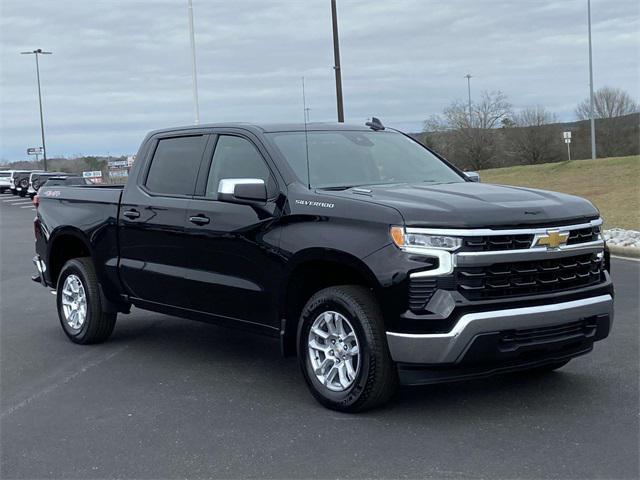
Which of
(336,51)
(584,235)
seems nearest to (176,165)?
(584,235)

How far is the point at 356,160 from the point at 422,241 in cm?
157

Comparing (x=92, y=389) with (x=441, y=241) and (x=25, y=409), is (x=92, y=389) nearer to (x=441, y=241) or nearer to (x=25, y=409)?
(x=25, y=409)

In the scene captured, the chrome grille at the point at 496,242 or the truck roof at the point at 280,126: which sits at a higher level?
the truck roof at the point at 280,126

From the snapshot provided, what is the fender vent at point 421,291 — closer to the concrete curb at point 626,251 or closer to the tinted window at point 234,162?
the tinted window at point 234,162

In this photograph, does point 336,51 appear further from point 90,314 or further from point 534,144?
point 534,144

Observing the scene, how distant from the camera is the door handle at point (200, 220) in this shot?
6277 millimetres

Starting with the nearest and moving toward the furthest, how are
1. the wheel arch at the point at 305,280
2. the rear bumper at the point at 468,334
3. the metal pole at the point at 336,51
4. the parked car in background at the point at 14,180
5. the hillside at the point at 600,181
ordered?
the rear bumper at the point at 468,334 < the wheel arch at the point at 305,280 < the hillside at the point at 600,181 < the metal pole at the point at 336,51 < the parked car in background at the point at 14,180

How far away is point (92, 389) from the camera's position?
20.3 feet

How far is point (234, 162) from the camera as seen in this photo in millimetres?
6398

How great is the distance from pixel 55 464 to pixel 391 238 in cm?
226

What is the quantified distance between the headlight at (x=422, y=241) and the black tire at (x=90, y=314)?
11.6ft

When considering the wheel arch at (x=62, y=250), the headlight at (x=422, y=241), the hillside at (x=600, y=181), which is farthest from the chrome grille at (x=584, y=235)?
the hillside at (x=600, y=181)

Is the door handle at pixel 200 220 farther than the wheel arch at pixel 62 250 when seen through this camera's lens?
No

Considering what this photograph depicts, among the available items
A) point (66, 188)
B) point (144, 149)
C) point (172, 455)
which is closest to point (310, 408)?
point (172, 455)
